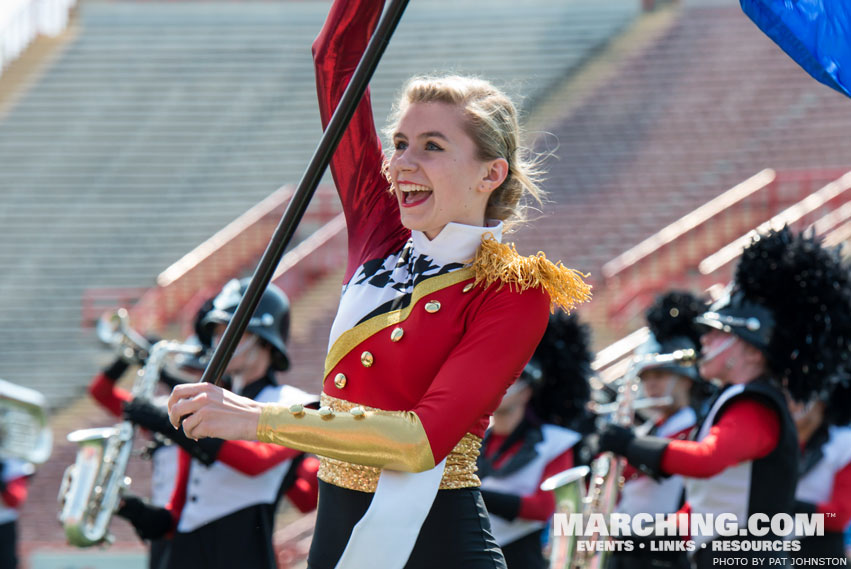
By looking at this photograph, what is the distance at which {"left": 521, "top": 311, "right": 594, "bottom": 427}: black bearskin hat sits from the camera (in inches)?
273

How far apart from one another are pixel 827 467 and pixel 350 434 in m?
4.29

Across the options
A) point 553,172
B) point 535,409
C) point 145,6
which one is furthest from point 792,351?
point 145,6

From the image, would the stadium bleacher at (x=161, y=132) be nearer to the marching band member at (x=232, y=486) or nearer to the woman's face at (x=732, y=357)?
the marching band member at (x=232, y=486)

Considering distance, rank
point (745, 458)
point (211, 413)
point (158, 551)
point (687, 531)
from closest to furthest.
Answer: point (211, 413) → point (745, 458) → point (687, 531) → point (158, 551)

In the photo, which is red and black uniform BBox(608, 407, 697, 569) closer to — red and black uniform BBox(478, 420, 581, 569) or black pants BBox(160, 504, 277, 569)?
red and black uniform BBox(478, 420, 581, 569)

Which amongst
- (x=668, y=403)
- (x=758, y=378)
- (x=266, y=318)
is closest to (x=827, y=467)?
(x=668, y=403)

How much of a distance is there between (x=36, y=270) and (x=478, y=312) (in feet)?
48.6

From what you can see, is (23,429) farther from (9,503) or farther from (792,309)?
(792,309)

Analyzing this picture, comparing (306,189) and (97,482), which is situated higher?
(97,482)

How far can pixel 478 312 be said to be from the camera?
2.73 metres

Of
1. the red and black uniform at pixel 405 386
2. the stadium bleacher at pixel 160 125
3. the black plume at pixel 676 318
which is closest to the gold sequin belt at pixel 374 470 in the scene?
the red and black uniform at pixel 405 386

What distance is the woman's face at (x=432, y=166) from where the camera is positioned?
109 inches

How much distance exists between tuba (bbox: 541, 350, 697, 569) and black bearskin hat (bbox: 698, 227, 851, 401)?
0.48m

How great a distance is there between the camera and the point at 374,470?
107 inches
